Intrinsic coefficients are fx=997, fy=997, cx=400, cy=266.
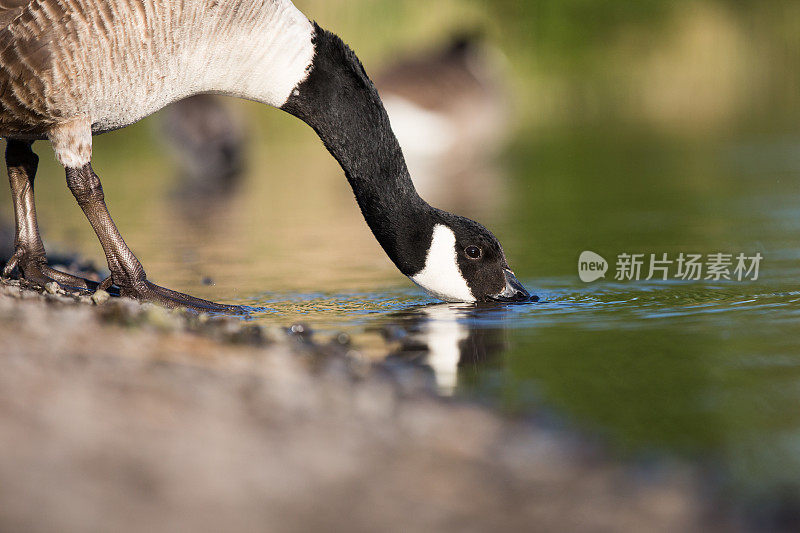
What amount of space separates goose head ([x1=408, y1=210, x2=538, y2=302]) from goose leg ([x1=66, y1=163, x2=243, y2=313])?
1.32m

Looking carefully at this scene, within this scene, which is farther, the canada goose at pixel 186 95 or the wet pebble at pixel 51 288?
the wet pebble at pixel 51 288

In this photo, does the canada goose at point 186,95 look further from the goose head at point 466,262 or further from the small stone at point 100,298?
the small stone at point 100,298

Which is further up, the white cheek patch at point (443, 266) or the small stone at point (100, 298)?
the white cheek patch at point (443, 266)

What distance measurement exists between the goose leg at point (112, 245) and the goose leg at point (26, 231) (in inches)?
22.6

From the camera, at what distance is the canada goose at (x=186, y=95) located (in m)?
5.21

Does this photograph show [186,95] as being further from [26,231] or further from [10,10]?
[26,231]

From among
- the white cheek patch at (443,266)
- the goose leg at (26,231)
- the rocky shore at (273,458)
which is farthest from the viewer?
the goose leg at (26,231)

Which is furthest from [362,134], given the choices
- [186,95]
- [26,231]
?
[26,231]

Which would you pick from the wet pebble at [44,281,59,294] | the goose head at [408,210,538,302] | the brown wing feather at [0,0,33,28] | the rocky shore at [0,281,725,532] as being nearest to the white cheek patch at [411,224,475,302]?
the goose head at [408,210,538,302]

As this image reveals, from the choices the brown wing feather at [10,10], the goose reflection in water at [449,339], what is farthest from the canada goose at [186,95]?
the goose reflection in water at [449,339]

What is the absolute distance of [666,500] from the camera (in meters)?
2.76

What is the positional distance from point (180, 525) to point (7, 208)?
1029 centimetres

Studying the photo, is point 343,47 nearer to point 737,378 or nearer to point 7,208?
point 737,378

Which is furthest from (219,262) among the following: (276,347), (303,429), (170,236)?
(303,429)
